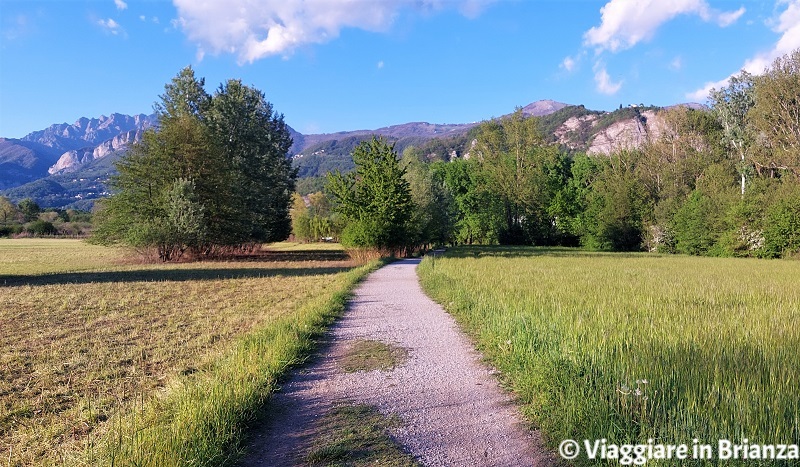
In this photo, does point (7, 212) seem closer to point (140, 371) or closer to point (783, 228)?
point (140, 371)

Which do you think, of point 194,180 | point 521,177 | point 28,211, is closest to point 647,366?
point 194,180

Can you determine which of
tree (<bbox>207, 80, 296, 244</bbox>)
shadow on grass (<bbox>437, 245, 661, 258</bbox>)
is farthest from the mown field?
shadow on grass (<bbox>437, 245, 661, 258</bbox>)

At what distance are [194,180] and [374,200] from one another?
39.6ft

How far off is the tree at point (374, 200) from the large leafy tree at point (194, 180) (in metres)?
7.19

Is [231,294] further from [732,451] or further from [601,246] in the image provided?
[601,246]

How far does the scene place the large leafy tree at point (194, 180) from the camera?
2895cm

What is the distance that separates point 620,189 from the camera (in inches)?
1927

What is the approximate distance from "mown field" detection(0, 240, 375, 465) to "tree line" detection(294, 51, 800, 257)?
61.4 ft

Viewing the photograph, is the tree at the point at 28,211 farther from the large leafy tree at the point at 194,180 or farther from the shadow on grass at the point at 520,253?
the shadow on grass at the point at 520,253

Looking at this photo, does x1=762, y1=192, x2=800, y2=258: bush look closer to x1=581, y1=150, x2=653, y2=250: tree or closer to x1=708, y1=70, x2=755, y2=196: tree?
x1=708, y1=70, x2=755, y2=196: tree

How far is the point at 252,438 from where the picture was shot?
3934mm

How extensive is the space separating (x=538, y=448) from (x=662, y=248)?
49675mm

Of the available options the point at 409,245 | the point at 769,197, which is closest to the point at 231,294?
the point at 409,245

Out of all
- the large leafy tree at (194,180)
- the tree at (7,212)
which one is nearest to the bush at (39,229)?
the tree at (7,212)
